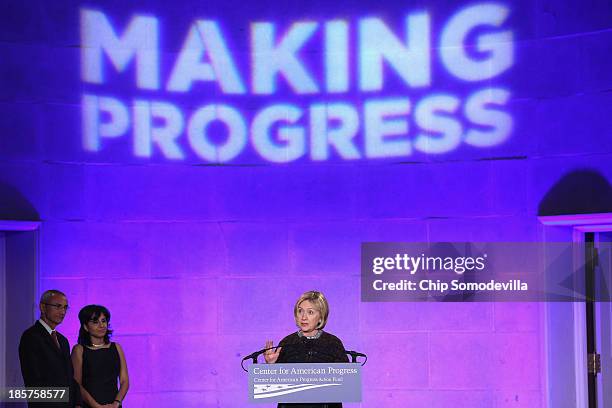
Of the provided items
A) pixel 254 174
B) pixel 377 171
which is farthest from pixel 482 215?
pixel 254 174

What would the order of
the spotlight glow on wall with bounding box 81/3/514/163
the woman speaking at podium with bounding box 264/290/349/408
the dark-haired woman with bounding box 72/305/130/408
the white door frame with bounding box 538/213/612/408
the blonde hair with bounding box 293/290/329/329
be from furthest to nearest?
the spotlight glow on wall with bounding box 81/3/514/163
the white door frame with bounding box 538/213/612/408
the dark-haired woman with bounding box 72/305/130/408
the blonde hair with bounding box 293/290/329/329
the woman speaking at podium with bounding box 264/290/349/408

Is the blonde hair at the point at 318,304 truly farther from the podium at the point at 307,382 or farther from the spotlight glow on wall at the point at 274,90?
the spotlight glow on wall at the point at 274,90

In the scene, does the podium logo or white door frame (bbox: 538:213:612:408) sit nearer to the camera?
the podium logo

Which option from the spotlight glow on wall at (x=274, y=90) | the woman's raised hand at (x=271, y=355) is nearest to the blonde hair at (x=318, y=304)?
the woman's raised hand at (x=271, y=355)

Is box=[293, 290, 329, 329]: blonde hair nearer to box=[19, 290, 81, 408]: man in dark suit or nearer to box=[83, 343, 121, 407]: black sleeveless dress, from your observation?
box=[83, 343, 121, 407]: black sleeveless dress

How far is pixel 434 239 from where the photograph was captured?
17.6 feet

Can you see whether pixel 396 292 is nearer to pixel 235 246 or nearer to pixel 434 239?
pixel 434 239

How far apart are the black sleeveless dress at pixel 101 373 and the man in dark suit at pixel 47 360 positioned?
0.28 ft

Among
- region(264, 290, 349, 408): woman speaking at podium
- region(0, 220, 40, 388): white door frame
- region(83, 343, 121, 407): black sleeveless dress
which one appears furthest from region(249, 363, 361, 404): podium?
region(0, 220, 40, 388): white door frame

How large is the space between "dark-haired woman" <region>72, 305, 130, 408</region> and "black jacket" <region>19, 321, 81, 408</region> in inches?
2.4

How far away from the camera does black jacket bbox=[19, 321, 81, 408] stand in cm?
458

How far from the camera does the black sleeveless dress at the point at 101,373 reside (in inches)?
186

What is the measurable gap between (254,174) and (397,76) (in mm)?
1123

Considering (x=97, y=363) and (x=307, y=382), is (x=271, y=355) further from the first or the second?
(x=97, y=363)
